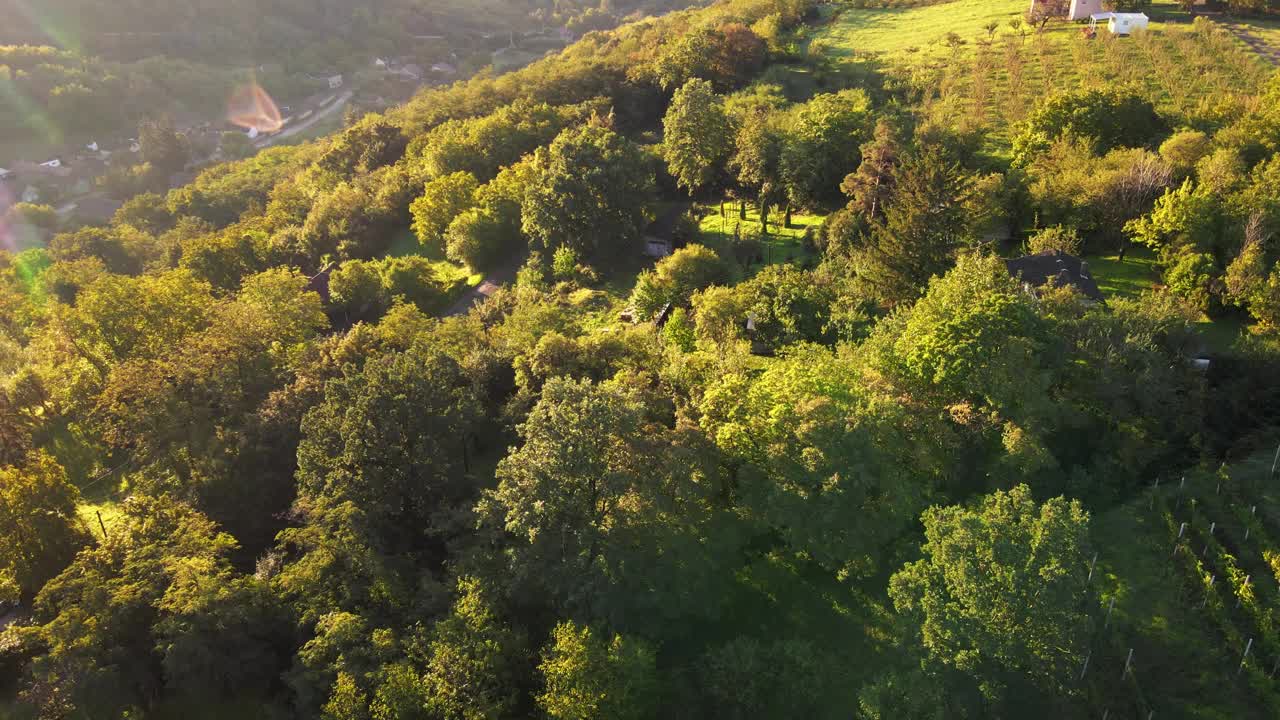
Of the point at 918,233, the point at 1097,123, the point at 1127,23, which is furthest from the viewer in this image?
the point at 1127,23

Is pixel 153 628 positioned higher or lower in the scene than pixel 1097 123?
A: lower

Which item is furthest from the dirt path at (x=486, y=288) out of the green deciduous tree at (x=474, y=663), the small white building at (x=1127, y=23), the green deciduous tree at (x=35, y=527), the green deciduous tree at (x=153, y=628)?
the small white building at (x=1127, y=23)

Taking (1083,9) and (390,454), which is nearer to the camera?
(390,454)

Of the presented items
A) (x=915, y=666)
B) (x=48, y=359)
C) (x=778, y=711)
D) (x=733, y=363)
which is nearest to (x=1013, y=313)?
(x=733, y=363)

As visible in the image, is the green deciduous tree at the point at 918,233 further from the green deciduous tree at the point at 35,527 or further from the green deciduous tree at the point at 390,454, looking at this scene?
the green deciduous tree at the point at 35,527

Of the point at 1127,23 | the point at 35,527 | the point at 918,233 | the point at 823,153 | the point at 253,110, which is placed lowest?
the point at 35,527

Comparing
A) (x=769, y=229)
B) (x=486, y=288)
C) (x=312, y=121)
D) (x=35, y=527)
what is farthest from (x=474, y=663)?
(x=312, y=121)

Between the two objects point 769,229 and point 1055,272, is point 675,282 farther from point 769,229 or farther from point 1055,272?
point 1055,272

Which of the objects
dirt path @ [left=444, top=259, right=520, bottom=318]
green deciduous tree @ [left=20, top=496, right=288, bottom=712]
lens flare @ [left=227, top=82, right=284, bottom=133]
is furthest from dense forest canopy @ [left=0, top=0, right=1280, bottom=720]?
lens flare @ [left=227, top=82, right=284, bottom=133]
